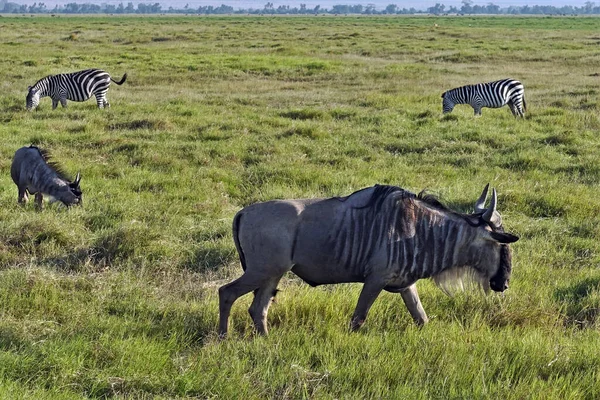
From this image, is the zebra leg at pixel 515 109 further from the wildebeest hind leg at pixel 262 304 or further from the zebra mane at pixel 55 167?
the wildebeest hind leg at pixel 262 304

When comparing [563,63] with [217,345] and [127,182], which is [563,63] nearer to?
[127,182]

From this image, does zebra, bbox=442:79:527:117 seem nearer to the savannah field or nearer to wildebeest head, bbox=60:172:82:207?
the savannah field

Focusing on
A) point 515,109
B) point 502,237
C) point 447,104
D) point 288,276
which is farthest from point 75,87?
point 502,237

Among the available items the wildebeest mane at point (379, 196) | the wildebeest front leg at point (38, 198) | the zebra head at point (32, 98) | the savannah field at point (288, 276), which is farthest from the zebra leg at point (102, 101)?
the wildebeest mane at point (379, 196)

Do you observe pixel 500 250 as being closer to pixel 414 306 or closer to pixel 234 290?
pixel 414 306

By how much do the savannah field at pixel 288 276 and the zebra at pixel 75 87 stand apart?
0.54m

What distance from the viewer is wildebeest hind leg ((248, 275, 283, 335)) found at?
15.1 feet

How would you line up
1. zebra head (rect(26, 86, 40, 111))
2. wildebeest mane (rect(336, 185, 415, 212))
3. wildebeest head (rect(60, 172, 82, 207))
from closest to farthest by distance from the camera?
1. wildebeest mane (rect(336, 185, 415, 212))
2. wildebeest head (rect(60, 172, 82, 207))
3. zebra head (rect(26, 86, 40, 111))

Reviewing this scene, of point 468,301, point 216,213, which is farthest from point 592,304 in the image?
point 216,213

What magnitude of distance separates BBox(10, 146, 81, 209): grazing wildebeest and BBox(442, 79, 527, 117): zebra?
1161 centimetres

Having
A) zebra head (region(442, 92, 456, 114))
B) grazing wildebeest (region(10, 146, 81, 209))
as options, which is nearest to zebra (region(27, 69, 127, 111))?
zebra head (region(442, 92, 456, 114))

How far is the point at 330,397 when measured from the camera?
3.64m

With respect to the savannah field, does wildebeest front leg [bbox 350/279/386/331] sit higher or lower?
higher

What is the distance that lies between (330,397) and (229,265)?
2645 millimetres
